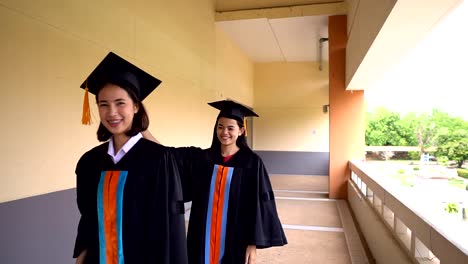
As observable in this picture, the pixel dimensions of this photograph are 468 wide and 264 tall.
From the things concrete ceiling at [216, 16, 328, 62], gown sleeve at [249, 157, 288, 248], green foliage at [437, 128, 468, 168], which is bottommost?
gown sleeve at [249, 157, 288, 248]

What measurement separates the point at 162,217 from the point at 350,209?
215 inches

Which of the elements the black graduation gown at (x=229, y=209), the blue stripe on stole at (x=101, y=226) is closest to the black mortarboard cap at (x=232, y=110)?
the black graduation gown at (x=229, y=209)

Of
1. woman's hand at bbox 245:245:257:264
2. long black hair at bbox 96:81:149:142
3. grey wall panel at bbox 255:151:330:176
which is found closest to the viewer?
long black hair at bbox 96:81:149:142

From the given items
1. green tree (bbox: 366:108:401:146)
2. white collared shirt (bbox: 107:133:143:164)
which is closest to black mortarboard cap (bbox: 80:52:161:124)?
white collared shirt (bbox: 107:133:143:164)

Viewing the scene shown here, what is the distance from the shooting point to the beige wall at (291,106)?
10953 millimetres

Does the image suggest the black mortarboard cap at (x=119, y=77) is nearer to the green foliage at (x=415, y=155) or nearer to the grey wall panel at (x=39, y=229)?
the grey wall panel at (x=39, y=229)

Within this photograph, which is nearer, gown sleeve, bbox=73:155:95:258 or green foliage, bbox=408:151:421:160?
gown sleeve, bbox=73:155:95:258

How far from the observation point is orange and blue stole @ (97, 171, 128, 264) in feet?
4.28

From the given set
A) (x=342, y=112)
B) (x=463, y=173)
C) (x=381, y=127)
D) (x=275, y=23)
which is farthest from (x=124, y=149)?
(x=381, y=127)

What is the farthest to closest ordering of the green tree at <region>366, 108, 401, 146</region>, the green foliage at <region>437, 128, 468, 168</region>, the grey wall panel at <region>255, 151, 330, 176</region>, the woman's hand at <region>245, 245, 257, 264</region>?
the grey wall panel at <region>255, 151, 330, 176</region>
the green tree at <region>366, 108, 401, 146</region>
the green foliage at <region>437, 128, 468, 168</region>
the woman's hand at <region>245, 245, 257, 264</region>

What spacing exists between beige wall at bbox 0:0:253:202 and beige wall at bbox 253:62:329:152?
6.66 meters

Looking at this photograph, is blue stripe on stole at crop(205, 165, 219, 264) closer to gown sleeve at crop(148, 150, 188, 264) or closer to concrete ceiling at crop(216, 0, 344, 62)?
gown sleeve at crop(148, 150, 188, 264)

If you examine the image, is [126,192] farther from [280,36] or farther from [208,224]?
[280,36]

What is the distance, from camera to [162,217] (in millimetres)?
1309
